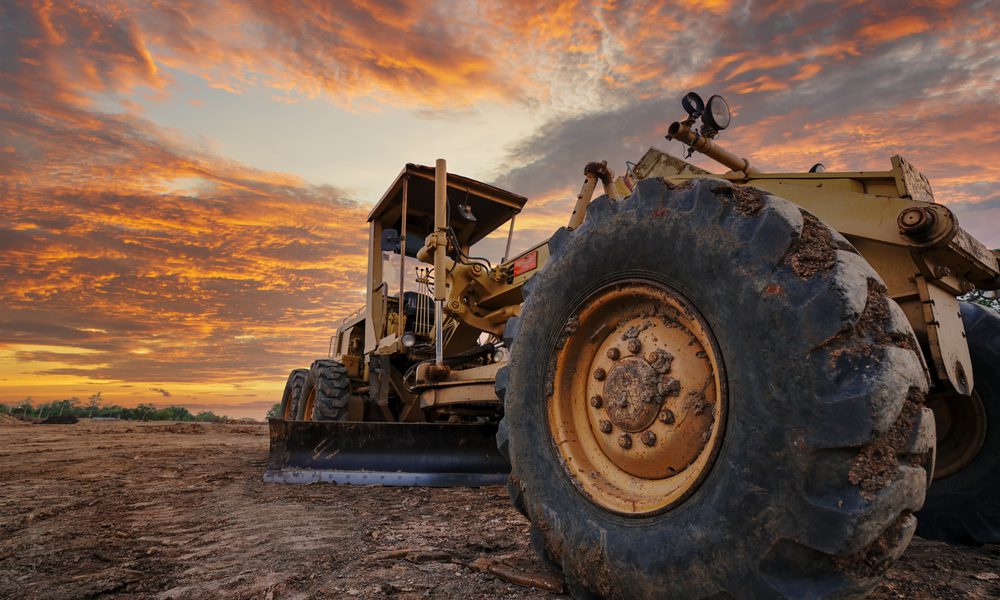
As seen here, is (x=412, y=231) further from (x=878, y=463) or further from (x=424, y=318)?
(x=878, y=463)

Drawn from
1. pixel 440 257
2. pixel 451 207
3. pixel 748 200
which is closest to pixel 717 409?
pixel 748 200

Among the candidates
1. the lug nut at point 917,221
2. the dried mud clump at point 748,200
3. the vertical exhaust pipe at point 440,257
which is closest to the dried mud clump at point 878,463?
the dried mud clump at point 748,200

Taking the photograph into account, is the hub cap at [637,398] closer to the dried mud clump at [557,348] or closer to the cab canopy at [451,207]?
the dried mud clump at [557,348]

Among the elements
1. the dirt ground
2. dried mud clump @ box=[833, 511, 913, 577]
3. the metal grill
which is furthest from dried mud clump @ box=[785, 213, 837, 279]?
the metal grill

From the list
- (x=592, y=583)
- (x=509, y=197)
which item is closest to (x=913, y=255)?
(x=592, y=583)

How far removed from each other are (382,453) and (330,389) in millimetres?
2151

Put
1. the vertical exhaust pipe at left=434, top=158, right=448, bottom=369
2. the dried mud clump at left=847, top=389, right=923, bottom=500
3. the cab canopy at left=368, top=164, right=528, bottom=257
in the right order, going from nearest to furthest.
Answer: the dried mud clump at left=847, top=389, right=923, bottom=500 < the vertical exhaust pipe at left=434, top=158, right=448, bottom=369 < the cab canopy at left=368, top=164, right=528, bottom=257

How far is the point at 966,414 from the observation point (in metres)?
2.88

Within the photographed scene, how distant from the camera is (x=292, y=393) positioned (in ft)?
27.1

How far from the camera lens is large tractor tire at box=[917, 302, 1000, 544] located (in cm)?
276

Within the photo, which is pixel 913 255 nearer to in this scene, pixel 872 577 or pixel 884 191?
pixel 884 191

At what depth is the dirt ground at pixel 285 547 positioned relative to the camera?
1.94m

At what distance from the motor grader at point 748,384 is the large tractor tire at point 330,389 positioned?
14.7 feet

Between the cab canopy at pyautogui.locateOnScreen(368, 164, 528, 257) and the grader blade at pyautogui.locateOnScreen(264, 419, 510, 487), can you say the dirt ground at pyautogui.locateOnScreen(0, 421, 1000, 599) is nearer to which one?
the grader blade at pyautogui.locateOnScreen(264, 419, 510, 487)
